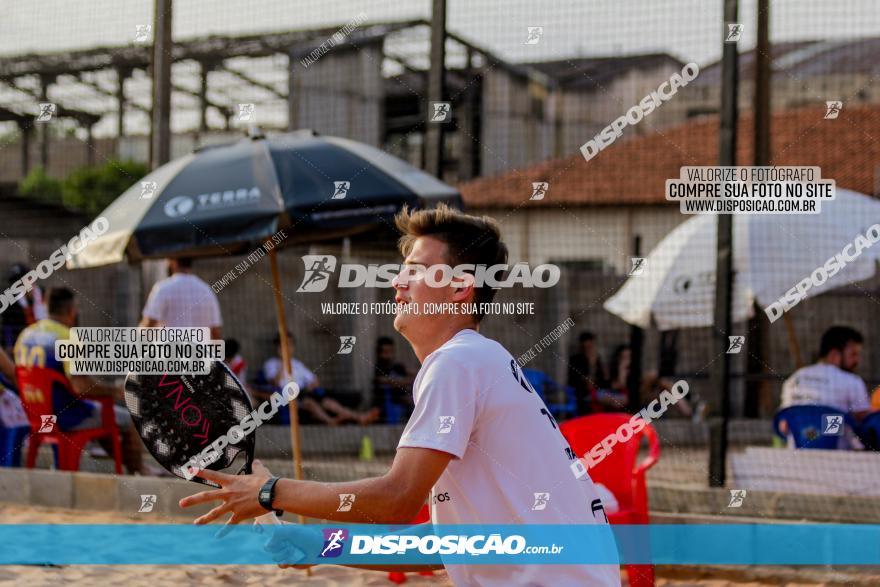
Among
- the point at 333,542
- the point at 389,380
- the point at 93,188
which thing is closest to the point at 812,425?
the point at 389,380

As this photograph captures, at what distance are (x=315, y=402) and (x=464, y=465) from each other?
9104mm

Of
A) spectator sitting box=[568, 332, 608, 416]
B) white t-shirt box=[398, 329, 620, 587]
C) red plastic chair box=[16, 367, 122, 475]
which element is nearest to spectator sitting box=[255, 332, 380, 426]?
spectator sitting box=[568, 332, 608, 416]

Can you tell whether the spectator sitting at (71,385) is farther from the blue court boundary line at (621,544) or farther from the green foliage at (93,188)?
the green foliage at (93,188)

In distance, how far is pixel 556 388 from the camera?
12578 mm

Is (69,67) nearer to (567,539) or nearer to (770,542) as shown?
(770,542)

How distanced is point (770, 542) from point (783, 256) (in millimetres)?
3230

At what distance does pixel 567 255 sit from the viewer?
39.0ft

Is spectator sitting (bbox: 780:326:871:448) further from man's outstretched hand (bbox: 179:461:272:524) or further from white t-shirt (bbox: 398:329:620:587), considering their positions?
man's outstretched hand (bbox: 179:461:272:524)

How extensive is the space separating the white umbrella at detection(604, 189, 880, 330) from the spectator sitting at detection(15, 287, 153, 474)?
4330 millimetres

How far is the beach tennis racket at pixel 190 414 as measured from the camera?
9.21 ft

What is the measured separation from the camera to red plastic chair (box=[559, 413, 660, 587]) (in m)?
5.52

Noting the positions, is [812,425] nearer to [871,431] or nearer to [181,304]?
[871,431]

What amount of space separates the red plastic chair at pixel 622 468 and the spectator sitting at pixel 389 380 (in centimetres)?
531

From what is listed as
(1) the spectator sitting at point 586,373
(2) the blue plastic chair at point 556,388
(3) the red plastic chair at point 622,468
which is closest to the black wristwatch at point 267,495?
(3) the red plastic chair at point 622,468
